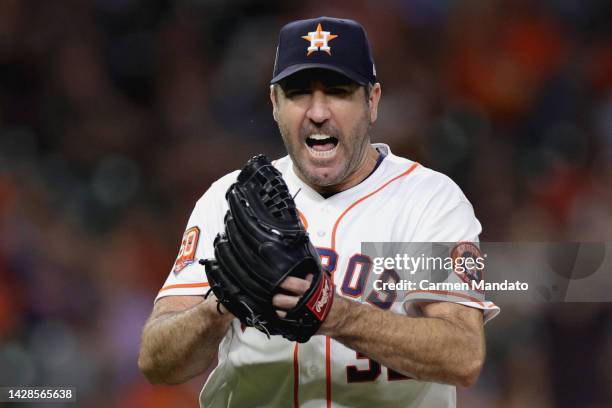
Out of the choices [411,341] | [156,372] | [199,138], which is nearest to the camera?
[411,341]

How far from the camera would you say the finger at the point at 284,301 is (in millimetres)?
1568

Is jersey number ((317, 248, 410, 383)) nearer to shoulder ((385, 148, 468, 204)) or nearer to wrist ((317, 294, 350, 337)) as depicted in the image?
shoulder ((385, 148, 468, 204))

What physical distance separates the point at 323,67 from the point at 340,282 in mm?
538

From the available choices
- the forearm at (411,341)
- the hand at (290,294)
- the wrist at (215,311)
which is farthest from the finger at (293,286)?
the wrist at (215,311)

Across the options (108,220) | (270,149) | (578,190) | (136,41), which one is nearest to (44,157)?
(108,220)

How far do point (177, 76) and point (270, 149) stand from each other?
669mm

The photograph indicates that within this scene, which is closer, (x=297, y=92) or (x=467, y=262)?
(x=467, y=262)

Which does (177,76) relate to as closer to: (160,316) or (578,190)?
(578,190)

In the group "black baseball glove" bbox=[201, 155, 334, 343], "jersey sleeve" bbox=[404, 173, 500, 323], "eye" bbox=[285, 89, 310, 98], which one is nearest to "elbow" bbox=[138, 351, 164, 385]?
"black baseball glove" bbox=[201, 155, 334, 343]

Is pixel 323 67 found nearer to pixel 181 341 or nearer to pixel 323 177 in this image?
pixel 323 177

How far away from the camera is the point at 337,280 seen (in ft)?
6.66

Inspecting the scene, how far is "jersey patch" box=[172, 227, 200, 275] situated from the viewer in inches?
84.2

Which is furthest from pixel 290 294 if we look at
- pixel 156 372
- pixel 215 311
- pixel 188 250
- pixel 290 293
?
pixel 188 250

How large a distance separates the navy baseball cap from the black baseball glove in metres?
0.52
